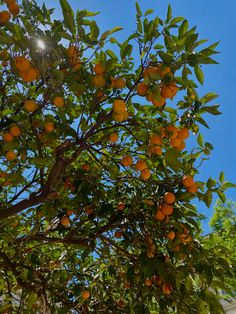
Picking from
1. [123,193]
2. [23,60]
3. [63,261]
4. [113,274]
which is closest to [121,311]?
[113,274]

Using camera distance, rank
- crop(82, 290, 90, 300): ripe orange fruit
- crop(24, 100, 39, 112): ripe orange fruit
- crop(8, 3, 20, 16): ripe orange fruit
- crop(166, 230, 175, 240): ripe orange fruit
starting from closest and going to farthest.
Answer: crop(24, 100, 39, 112): ripe orange fruit < crop(8, 3, 20, 16): ripe orange fruit < crop(166, 230, 175, 240): ripe orange fruit < crop(82, 290, 90, 300): ripe orange fruit

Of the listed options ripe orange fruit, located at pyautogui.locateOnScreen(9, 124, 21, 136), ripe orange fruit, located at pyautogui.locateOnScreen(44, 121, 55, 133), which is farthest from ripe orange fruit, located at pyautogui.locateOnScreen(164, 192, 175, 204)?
ripe orange fruit, located at pyautogui.locateOnScreen(9, 124, 21, 136)

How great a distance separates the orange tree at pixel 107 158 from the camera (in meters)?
1.82

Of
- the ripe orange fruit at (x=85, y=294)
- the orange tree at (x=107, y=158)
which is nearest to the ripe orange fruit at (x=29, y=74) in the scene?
the orange tree at (x=107, y=158)

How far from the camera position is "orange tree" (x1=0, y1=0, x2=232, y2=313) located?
5.96 feet

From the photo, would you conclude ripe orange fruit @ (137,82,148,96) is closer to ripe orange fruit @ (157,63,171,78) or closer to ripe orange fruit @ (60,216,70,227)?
ripe orange fruit @ (157,63,171,78)

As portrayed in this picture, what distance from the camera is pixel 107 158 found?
8.59 ft

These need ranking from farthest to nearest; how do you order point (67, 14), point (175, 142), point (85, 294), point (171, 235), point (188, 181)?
point (85, 294) < point (171, 235) < point (188, 181) < point (175, 142) < point (67, 14)

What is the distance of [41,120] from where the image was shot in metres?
2.21

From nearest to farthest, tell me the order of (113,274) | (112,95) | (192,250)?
(112,95) → (192,250) → (113,274)

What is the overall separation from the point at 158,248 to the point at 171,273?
29 centimetres

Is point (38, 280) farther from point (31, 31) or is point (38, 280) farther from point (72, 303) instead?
point (31, 31)

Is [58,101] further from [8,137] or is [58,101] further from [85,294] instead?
[85,294]

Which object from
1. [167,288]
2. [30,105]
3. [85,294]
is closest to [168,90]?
[30,105]
